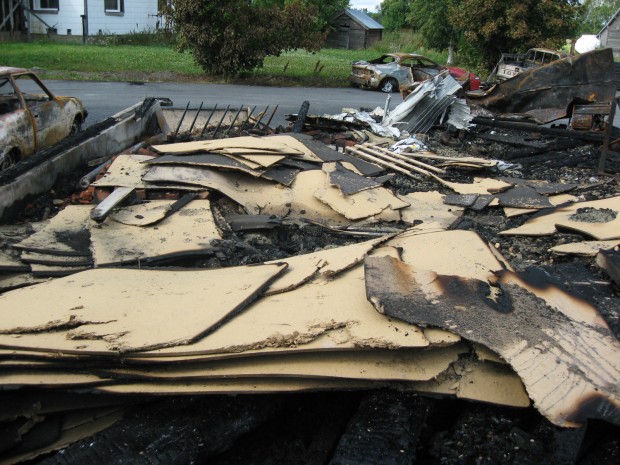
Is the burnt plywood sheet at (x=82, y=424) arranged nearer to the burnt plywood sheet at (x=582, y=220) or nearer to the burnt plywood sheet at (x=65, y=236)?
the burnt plywood sheet at (x=65, y=236)

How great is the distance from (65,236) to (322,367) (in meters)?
3.18

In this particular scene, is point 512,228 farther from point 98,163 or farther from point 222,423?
point 98,163

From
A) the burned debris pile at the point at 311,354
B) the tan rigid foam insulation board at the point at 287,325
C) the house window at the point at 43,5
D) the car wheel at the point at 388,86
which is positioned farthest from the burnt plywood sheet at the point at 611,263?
the house window at the point at 43,5

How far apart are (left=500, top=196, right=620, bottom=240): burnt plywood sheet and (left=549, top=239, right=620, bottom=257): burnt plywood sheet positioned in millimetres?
205

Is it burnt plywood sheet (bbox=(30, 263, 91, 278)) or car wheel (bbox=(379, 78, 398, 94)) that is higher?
car wheel (bbox=(379, 78, 398, 94))

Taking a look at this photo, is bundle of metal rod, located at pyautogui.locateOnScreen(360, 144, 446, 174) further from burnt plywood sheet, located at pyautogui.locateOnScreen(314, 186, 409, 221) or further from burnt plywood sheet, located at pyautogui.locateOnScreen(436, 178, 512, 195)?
burnt plywood sheet, located at pyautogui.locateOnScreen(314, 186, 409, 221)

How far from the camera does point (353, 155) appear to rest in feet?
28.9

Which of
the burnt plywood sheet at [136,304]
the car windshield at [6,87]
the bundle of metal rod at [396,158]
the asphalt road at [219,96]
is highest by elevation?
the car windshield at [6,87]

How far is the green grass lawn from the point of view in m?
20.1

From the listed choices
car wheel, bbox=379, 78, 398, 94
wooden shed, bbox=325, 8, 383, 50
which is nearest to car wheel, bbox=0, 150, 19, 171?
car wheel, bbox=379, 78, 398, 94

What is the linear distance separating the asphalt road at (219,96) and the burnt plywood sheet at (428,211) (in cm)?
632

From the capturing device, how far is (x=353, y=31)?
4516 centimetres

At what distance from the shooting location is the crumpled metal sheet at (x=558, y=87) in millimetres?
10984

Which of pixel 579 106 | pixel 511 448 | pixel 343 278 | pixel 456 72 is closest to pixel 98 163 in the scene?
pixel 343 278
